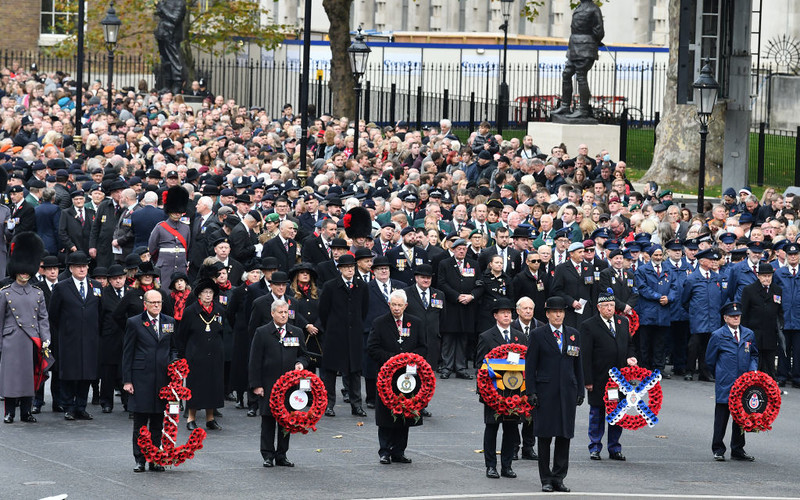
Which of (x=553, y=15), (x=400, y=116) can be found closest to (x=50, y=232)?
(x=400, y=116)

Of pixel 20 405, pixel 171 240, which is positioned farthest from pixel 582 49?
pixel 20 405

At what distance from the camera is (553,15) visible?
Result: 7506 centimetres

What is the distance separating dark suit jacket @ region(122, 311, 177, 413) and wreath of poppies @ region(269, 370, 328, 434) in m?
1.18

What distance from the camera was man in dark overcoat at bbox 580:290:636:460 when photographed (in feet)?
53.0

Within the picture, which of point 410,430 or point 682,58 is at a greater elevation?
point 682,58

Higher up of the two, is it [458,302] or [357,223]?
[357,223]

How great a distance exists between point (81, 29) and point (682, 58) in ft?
42.8

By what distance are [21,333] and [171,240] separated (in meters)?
3.72

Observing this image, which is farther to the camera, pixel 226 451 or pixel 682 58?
pixel 682 58

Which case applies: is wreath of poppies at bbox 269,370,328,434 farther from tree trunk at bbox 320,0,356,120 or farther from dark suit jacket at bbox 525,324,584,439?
tree trunk at bbox 320,0,356,120

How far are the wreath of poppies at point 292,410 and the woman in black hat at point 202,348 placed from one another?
1.75 meters

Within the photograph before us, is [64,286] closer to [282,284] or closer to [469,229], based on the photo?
[282,284]

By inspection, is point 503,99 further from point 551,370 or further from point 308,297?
point 551,370

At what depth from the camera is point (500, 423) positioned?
1518 cm
